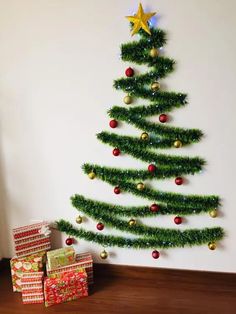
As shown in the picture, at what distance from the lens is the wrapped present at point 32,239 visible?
6.31 feet

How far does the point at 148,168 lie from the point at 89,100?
512 millimetres

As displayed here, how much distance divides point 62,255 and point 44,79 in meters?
1.03

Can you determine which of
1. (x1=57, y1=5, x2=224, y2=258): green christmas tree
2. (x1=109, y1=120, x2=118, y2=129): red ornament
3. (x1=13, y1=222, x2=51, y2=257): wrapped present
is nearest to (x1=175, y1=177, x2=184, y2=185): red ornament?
(x1=57, y1=5, x2=224, y2=258): green christmas tree

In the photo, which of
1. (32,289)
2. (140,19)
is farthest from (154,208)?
(140,19)

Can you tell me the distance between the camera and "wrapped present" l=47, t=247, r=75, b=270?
1.86 metres

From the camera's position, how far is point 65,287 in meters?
1.80

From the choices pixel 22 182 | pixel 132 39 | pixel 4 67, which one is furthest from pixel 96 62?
pixel 22 182

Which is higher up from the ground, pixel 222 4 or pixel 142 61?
pixel 222 4

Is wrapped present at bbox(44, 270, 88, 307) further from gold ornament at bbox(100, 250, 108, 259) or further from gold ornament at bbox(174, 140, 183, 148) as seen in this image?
gold ornament at bbox(174, 140, 183, 148)

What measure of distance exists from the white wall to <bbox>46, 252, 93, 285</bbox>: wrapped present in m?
0.08

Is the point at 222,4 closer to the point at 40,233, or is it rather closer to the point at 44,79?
the point at 44,79

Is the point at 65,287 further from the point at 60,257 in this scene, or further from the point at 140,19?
the point at 140,19

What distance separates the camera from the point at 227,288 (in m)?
1.89

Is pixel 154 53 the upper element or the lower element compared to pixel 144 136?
upper
